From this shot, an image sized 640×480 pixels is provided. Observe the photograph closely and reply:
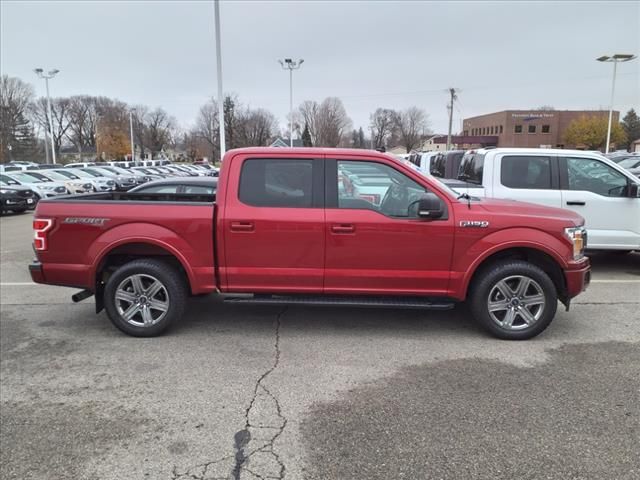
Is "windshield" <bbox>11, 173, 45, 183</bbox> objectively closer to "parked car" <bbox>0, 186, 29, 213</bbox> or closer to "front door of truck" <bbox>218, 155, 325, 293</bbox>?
"parked car" <bbox>0, 186, 29, 213</bbox>

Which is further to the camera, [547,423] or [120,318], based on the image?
[120,318]

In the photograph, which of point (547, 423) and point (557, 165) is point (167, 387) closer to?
point (547, 423)

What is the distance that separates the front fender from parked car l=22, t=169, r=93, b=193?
20.6m

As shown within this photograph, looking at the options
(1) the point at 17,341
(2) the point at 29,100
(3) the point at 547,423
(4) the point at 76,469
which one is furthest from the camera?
(2) the point at 29,100

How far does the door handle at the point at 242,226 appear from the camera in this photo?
4.80m

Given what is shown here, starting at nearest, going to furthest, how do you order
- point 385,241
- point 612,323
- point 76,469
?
point 76,469, point 385,241, point 612,323

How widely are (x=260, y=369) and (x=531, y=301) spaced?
2.69 m

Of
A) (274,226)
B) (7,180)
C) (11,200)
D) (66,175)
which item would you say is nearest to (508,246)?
(274,226)

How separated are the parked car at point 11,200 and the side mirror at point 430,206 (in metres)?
17.7

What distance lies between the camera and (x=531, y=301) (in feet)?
15.9

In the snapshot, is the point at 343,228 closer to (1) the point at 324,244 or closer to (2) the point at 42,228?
(1) the point at 324,244

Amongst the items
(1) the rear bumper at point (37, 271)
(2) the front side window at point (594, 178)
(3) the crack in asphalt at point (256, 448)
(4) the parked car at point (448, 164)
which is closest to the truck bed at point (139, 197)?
(1) the rear bumper at point (37, 271)

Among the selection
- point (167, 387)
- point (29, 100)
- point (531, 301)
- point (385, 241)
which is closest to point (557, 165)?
point (531, 301)

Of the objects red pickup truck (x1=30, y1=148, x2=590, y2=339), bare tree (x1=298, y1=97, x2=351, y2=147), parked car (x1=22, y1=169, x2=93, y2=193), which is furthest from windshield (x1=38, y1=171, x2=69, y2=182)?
bare tree (x1=298, y1=97, x2=351, y2=147)
